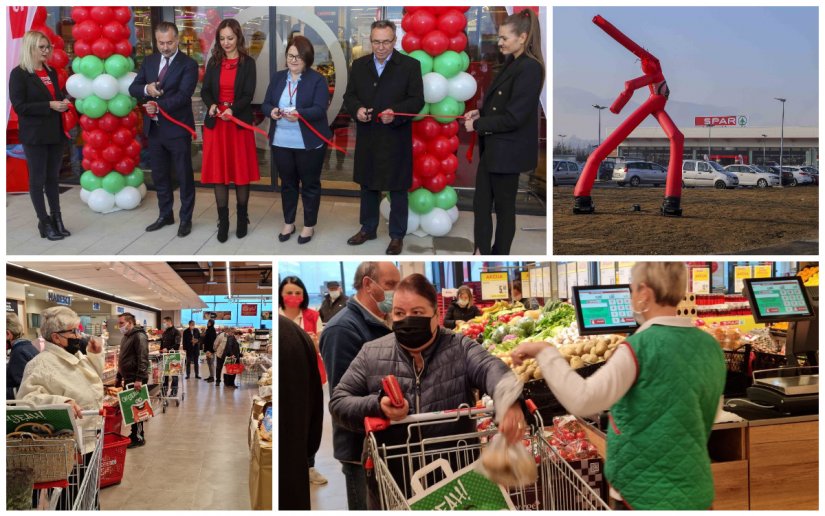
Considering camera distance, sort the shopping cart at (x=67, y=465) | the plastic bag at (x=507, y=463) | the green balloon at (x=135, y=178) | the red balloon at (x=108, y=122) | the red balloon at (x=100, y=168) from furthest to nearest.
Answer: the green balloon at (x=135, y=178) < the red balloon at (x=100, y=168) < the red balloon at (x=108, y=122) < the shopping cart at (x=67, y=465) < the plastic bag at (x=507, y=463)

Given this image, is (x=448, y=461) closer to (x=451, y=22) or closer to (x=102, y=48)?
(x=451, y=22)

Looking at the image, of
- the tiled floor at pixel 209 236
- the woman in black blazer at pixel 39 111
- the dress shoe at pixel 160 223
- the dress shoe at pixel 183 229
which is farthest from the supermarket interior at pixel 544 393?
the woman in black blazer at pixel 39 111

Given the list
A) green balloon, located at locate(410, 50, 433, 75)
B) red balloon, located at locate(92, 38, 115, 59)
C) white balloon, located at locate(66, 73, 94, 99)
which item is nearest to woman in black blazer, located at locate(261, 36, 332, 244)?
green balloon, located at locate(410, 50, 433, 75)

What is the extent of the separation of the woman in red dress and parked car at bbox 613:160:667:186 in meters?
2.12

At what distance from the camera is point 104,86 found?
4.86 metres

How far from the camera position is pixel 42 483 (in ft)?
10.9

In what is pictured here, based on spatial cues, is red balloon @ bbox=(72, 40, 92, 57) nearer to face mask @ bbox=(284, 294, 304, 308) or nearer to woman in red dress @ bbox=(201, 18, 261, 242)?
woman in red dress @ bbox=(201, 18, 261, 242)

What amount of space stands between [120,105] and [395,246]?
1.99 meters

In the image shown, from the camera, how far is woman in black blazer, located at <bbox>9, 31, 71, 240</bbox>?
452cm

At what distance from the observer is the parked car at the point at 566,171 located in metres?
4.40

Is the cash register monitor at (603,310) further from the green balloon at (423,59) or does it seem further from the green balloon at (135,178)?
the green balloon at (135,178)

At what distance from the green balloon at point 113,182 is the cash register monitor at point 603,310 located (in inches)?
134

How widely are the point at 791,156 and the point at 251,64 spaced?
9.99ft

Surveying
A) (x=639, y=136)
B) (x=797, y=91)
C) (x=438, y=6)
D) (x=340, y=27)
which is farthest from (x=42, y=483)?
(x=797, y=91)
